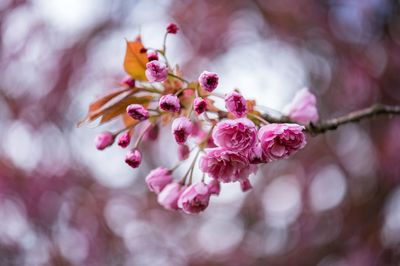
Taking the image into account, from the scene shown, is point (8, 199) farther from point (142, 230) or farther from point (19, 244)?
point (142, 230)

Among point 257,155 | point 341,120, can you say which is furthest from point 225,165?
point 341,120

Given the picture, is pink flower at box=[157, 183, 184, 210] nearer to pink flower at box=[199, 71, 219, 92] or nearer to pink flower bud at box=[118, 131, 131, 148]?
pink flower bud at box=[118, 131, 131, 148]

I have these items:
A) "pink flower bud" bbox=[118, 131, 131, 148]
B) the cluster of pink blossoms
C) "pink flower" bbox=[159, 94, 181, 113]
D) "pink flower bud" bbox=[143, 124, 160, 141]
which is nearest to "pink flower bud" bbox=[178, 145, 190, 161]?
the cluster of pink blossoms

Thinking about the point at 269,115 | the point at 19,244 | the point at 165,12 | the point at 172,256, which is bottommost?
the point at 172,256

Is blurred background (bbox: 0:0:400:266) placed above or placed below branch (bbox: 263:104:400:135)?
below

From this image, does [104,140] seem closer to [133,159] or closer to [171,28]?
[133,159]

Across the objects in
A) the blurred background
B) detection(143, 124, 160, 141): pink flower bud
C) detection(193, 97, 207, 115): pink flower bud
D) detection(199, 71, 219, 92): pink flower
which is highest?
detection(199, 71, 219, 92): pink flower

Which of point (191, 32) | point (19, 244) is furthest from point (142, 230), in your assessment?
point (191, 32)
